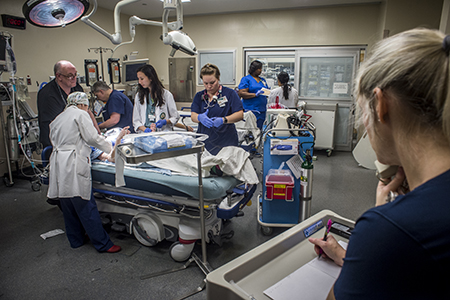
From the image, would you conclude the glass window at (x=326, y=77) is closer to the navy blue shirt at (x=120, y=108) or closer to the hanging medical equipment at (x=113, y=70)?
the hanging medical equipment at (x=113, y=70)

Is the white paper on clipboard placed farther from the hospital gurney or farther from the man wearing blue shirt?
the man wearing blue shirt

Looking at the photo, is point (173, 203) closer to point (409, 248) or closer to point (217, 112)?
point (217, 112)

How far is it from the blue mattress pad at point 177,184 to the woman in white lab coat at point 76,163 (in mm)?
255

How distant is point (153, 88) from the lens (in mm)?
3346

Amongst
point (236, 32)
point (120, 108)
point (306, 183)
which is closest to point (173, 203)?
point (306, 183)

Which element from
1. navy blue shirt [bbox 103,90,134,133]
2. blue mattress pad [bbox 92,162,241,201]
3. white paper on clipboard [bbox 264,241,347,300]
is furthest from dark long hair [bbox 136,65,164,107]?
white paper on clipboard [bbox 264,241,347,300]

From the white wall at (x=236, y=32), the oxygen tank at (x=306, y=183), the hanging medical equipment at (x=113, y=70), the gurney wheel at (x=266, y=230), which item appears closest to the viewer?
the oxygen tank at (x=306, y=183)

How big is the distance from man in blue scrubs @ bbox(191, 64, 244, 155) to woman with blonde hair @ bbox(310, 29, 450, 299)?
221 centimetres

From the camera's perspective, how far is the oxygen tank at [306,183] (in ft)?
7.92

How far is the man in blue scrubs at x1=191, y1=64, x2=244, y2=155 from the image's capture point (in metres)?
2.78

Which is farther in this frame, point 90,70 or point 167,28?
point 90,70

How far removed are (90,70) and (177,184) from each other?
3740mm

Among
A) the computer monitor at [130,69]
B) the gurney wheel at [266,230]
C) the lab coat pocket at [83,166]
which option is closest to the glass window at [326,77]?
the computer monitor at [130,69]

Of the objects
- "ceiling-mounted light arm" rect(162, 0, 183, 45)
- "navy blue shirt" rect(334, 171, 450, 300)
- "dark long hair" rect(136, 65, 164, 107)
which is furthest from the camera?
"dark long hair" rect(136, 65, 164, 107)
